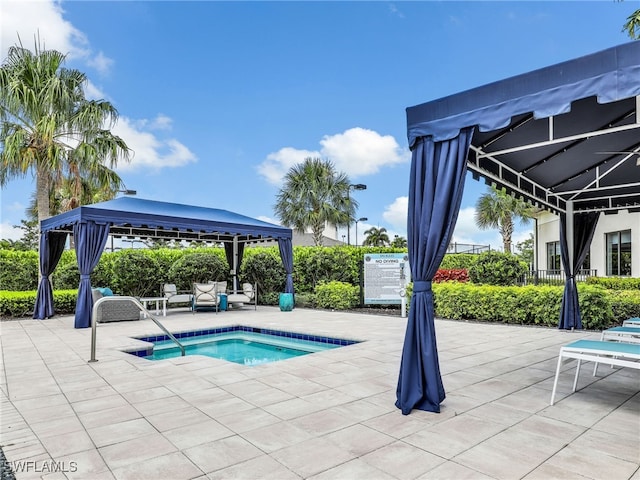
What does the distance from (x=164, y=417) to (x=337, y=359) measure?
2477 mm

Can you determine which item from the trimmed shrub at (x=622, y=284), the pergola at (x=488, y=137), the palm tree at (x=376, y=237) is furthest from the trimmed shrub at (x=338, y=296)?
the palm tree at (x=376, y=237)

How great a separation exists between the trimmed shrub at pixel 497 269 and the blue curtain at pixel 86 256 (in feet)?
28.0

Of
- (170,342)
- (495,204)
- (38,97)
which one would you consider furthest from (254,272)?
(495,204)

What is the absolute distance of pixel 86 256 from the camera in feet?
27.1

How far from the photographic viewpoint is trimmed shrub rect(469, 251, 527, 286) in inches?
384

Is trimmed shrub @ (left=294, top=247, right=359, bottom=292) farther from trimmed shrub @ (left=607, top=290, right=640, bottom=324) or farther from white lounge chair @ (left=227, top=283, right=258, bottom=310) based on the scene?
trimmed shrub @ (left=607, top=290, right=640, bottom=324)

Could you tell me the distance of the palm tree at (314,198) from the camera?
18.4 metres

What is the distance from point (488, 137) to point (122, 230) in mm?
9979

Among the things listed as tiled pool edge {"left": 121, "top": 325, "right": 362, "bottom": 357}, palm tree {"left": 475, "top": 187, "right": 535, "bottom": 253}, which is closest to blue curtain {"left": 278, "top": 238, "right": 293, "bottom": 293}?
tiled pool edge {"left": 121, "top": 325, "right": 362, "bottom": 357}

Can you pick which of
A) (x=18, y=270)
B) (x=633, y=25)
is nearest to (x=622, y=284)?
(x=633, y=25)

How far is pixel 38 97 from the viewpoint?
984 centimetres

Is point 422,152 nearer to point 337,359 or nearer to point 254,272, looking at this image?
point 337,359

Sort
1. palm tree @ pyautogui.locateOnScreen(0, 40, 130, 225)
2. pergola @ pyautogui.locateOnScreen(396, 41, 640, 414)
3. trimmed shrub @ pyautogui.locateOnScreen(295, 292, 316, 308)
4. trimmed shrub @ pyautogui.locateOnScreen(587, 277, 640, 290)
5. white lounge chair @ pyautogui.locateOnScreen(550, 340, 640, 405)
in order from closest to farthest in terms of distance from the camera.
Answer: pergola @ pyautogui.locateOnScreen(396, 41, 640, 414) < white lounge chair @ pyautogui.locateOnScreen(550, 340, 640, 405) < palm tree @ pyautogui.locateOnScreen(0, 40, 130, 225) < trimmed shrub @ pyautogui.locateOnScreen(587, 277, 640, 290) < trimmed shrub @ pyautogui.locateOnScreen(295, 292, 316, 308)

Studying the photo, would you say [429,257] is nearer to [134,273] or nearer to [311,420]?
[311,420]
